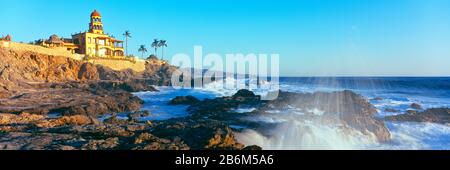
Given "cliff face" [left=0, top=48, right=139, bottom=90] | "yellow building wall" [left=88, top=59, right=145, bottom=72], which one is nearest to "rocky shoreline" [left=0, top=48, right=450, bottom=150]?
"cliff face" [left=0, top=48, right=139, bottom=90]

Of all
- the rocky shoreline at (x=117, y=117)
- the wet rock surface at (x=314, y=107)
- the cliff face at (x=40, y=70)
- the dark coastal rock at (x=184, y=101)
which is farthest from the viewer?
the cliff face at (x=40, y=70)

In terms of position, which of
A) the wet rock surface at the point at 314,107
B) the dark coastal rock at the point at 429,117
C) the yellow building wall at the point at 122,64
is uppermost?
the yellow building wall at the point at 122,64

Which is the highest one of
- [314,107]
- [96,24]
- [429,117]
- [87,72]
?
[96,24]

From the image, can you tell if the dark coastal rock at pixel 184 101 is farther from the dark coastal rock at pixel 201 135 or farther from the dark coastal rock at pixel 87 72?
the dark coastal rock at pixel 87 72

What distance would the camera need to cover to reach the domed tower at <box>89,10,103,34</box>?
57.9 meters

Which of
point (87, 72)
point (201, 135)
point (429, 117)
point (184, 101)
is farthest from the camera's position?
point (87, 72)

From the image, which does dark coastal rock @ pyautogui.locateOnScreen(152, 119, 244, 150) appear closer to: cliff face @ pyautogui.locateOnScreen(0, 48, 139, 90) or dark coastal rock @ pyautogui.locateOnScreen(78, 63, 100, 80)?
cliff face @ pyautogui.locateOnScreen(0, 48, 139, 90)

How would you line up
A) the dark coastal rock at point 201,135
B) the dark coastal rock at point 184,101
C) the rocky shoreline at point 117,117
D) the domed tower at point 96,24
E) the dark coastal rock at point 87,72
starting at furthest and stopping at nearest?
1. the domed tower at point 96,24
2. the dark coastal rock at point 87,72
3. the dark coastal rock at point 184,101
4. the rocky shoreline at point 117,117
5. the dark coastal rock at point 201,135

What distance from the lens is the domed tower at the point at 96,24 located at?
57.9m

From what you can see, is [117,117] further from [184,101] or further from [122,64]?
[122,64]

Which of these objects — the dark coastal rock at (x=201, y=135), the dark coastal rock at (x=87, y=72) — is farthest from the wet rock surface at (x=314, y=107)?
the dark coastal rock at (x=87, y=72)

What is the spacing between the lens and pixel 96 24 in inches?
2299

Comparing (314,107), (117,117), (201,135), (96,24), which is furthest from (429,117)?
(96,24)
